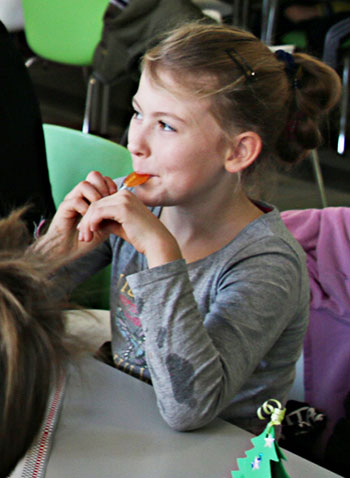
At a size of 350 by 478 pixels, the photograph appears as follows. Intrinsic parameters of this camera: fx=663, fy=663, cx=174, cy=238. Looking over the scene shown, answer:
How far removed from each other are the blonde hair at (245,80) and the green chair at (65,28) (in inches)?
105

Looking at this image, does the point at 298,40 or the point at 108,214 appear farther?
the point at 298,40

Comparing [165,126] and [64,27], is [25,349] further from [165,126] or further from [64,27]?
[64,27]

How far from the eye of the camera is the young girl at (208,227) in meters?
0.90

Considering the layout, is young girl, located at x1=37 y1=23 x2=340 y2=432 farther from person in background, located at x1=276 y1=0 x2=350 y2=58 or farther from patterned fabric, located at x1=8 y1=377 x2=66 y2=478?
person in background, located at x1=276 y1=0 x2=350 y2=58

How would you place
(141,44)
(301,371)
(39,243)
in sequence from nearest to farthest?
(39,243) → (301,371) → (141,44)

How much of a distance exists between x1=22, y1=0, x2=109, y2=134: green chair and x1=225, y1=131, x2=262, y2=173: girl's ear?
2793mm

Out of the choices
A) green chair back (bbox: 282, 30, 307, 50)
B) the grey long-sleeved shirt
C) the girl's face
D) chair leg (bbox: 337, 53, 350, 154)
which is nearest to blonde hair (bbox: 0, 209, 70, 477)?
the grey long-sleeved shirt

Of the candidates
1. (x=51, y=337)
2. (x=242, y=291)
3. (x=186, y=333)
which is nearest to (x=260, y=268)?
(x=242, y=291)

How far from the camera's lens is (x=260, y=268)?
3.33 feet

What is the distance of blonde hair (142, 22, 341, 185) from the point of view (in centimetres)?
106

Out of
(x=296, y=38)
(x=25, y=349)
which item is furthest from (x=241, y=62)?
(x=296, y=38)

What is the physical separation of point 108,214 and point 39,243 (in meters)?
0.30

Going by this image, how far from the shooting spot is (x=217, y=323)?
95 cm

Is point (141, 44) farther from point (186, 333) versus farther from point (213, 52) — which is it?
point (186, 333)
